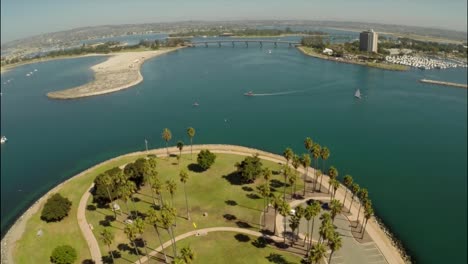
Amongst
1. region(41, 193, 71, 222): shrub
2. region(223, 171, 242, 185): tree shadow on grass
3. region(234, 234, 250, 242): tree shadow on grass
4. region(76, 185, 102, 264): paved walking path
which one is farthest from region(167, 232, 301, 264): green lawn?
region(41, 193, 71, 222): shrub

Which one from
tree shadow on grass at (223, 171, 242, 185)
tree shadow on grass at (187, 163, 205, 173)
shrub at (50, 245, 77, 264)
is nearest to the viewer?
shrub at (50, 245, 77, 264)

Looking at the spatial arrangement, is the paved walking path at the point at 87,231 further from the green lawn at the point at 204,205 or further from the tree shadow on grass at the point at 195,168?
the tree shadow on grass at the point at 195,168

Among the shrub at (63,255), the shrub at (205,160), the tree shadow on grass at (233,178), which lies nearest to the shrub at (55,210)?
the shrub at (63,255)

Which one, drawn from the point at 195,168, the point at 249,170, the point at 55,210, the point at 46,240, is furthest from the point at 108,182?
the point at 249,170

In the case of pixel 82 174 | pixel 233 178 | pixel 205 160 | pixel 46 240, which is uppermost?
pixel 205 160

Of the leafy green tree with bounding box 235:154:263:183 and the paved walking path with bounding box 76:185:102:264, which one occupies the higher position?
the leafy green tree with bounding box 235:154:263:183

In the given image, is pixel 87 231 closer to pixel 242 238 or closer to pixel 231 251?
pixel 231 251

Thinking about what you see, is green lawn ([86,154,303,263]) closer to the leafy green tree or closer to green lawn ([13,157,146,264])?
the leafy green tree
